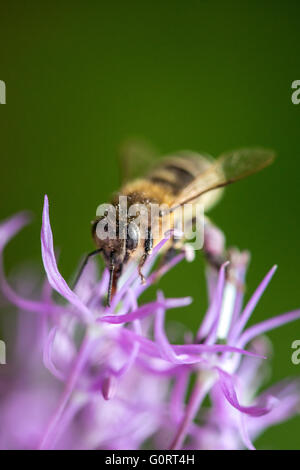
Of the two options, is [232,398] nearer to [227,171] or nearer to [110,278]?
[110,278]

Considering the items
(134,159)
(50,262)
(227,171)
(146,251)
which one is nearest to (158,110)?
(134,159)

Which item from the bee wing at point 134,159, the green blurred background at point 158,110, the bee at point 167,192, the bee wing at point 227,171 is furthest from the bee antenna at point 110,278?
the green blurred background at point 158,110

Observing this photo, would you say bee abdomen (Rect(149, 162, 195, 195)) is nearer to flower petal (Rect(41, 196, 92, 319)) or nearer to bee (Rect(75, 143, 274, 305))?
bee (Rect(75, 143, 274, 305))

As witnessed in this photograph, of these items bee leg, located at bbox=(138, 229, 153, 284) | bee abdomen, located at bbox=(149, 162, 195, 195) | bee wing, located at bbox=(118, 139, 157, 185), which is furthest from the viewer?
bee wing, located at bbox=(118, 139, 157, 185)

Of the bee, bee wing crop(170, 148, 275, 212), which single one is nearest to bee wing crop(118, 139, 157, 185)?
the bee

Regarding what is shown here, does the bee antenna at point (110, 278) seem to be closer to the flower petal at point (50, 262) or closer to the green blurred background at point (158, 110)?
the flower petal at point (50, 262)

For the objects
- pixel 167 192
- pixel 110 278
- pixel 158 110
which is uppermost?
pixel 158 110

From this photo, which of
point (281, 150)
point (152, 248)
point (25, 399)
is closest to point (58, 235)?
point (281, 150)

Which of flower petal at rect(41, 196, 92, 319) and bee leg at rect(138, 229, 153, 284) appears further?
bee leg at rect(138, 229, 153, 284)
